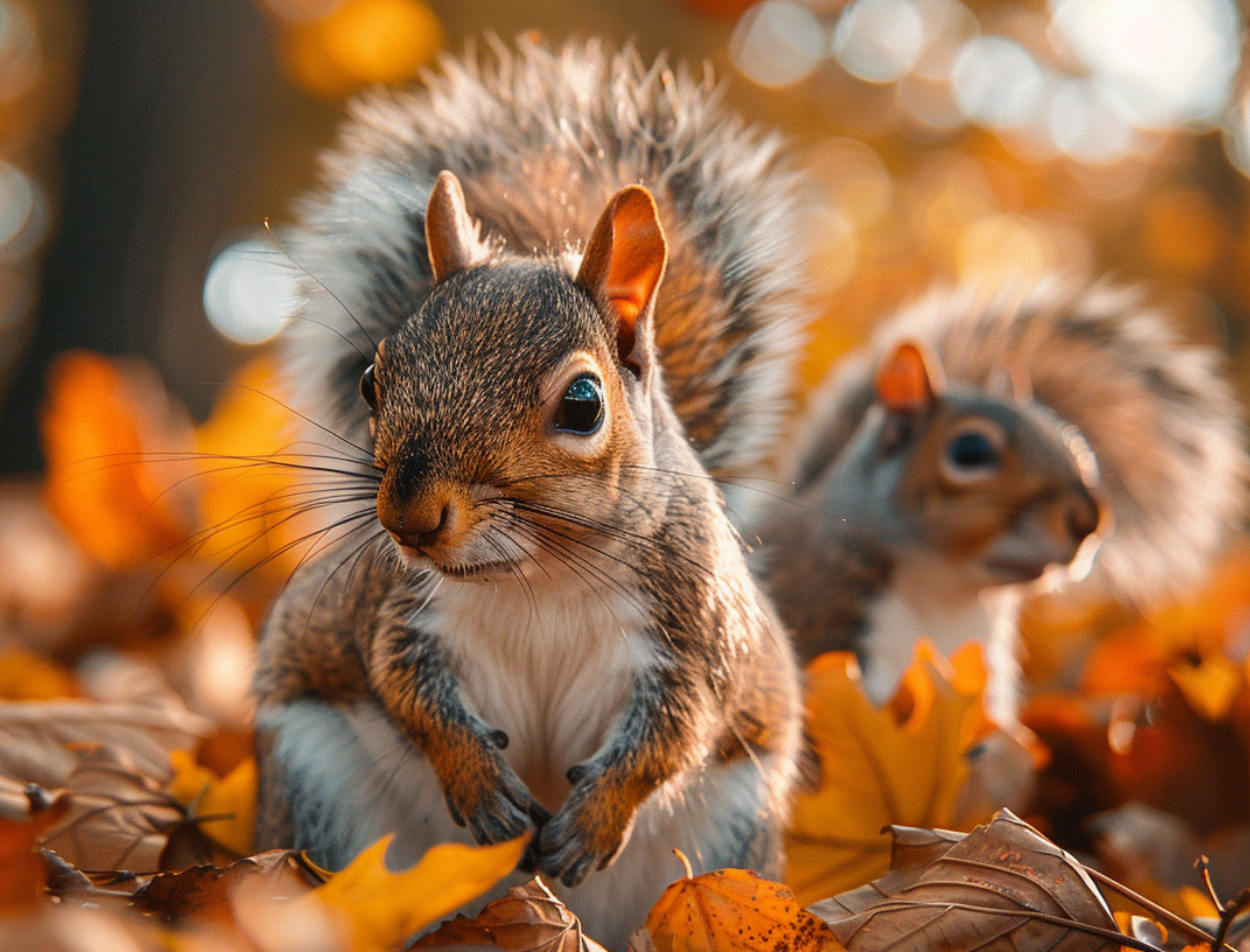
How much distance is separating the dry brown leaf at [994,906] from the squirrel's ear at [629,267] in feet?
1.70

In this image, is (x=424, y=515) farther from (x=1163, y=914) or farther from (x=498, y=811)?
(x=1163, y=914)

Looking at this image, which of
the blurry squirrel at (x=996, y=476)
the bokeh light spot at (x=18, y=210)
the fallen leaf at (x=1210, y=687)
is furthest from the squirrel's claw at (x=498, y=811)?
the bokeh light spot at (x=18, y=210)

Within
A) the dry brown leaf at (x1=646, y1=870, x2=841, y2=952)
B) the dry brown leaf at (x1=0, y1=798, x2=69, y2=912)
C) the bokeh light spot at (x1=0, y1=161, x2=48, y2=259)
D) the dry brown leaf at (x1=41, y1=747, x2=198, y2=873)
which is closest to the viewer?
the dry brown leaf at (x1=0, y1=798, x2=69, y2=912)

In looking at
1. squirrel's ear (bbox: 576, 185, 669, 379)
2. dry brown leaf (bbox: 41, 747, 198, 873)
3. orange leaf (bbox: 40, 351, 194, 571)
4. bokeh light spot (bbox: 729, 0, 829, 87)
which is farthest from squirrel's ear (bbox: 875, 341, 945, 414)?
bokeh light spot (bbox: 729, 0, 829, 87)

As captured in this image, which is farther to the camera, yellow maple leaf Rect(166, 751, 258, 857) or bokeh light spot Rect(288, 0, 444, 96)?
bokeh light spot Rect(288, 0, 444, 96)

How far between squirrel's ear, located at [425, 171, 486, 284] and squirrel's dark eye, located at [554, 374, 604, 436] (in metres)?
0.20

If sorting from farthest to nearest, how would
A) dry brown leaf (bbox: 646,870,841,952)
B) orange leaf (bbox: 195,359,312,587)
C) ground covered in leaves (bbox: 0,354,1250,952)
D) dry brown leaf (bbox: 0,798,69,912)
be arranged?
1. orange leaf (bbox: 195,359,312,587)
2. dry brown leaf (bbox: 646,870,841,952)
3. ground covered in leaves (bbox: 0,354,1250,952)
4. dry brown leaf (bbox: 0,798,69,912)

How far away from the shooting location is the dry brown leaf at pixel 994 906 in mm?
839

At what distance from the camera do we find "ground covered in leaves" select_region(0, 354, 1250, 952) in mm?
744

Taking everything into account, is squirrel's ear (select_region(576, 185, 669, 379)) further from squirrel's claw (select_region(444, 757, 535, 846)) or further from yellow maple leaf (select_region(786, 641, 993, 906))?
yellow maple leaf (select_region(786, 641, 993, 906))

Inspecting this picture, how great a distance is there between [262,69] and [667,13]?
3971 mm

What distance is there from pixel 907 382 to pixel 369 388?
1.27m

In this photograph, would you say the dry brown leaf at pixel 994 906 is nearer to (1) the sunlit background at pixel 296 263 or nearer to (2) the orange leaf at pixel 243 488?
(1) the sunlit background at pixel 296 263

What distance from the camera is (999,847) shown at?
89cm
